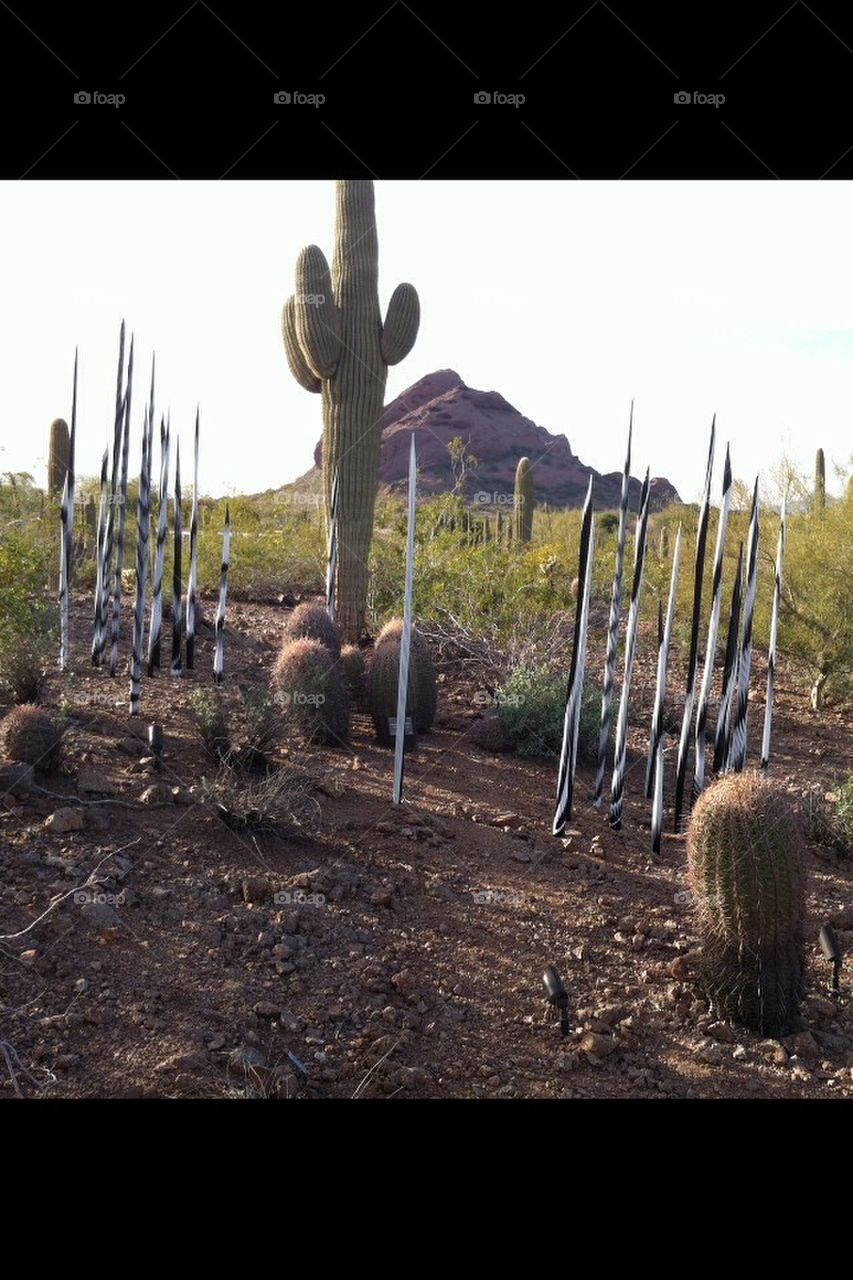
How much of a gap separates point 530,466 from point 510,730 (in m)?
11.7

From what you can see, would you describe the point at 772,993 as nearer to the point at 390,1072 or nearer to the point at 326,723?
the point at 390,1072

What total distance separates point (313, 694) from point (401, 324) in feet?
12.8

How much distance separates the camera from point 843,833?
6.18 metres

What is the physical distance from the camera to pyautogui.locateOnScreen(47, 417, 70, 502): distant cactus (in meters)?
14.9

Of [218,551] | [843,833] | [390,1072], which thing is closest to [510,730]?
[843,833]

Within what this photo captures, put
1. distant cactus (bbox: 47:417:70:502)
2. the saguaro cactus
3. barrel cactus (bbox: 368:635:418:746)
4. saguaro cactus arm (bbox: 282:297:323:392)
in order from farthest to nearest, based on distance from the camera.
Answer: distant cactus (bbox: 47:417:70:502), saguaro cactus arm (bbox: 282:297:323:392), the saguaro cactus, barrel cactus (bbox: 368:635:418:746)

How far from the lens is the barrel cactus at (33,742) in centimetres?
562

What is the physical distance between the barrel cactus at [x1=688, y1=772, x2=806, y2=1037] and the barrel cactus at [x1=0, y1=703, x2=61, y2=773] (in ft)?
10.8

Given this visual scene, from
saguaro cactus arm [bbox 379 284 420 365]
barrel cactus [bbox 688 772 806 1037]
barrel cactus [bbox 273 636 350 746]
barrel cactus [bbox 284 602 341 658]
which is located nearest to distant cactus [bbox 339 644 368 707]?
barrel cactus [bbox 284 602 341 658]
